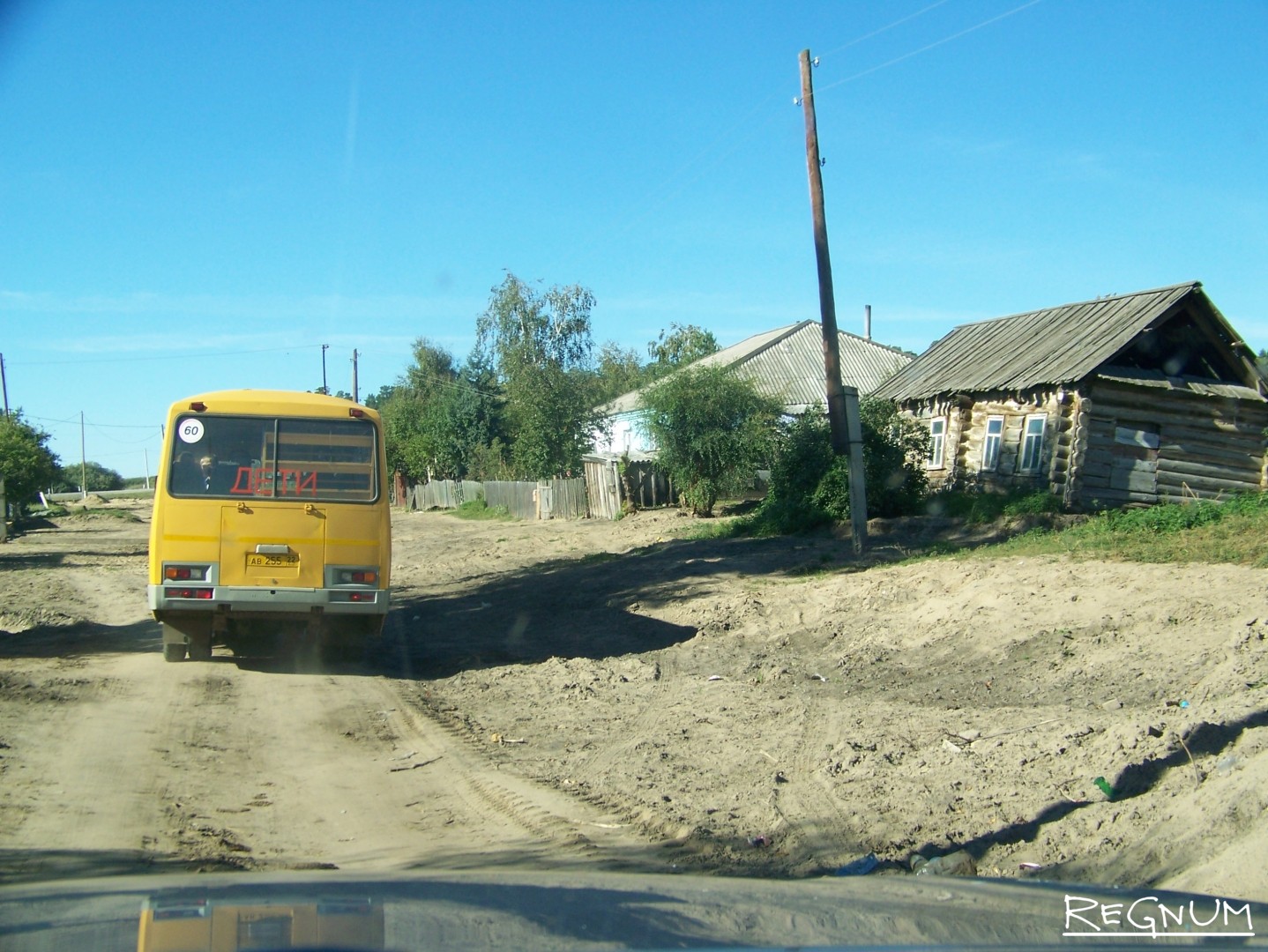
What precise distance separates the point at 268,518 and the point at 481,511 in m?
35.8

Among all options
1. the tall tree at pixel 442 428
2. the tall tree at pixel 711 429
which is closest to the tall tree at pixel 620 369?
the tall tree at pixel 442 428

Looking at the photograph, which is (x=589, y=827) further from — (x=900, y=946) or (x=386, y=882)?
(x=900, y=946)

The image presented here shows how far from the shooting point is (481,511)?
46.3 meters

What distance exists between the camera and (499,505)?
4516 cm

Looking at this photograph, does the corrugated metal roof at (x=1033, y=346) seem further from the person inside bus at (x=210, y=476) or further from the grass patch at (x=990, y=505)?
the person inside bus at (x=210, y=476)

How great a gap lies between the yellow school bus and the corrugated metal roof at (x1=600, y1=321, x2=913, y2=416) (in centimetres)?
3039

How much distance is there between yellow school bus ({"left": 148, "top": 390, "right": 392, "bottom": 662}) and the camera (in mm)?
10453

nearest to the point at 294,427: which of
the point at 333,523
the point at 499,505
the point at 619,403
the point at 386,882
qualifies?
the point at 333,523

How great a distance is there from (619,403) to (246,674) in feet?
139

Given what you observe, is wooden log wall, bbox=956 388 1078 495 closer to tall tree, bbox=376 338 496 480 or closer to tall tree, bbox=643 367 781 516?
tall tree, bbox=643 367 781 516

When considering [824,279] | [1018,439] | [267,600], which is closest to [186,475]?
[267,600]

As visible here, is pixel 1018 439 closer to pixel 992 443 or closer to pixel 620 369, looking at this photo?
pixel 992 443

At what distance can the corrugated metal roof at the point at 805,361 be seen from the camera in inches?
1704

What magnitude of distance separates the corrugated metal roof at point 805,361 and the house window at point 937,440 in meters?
14.2
